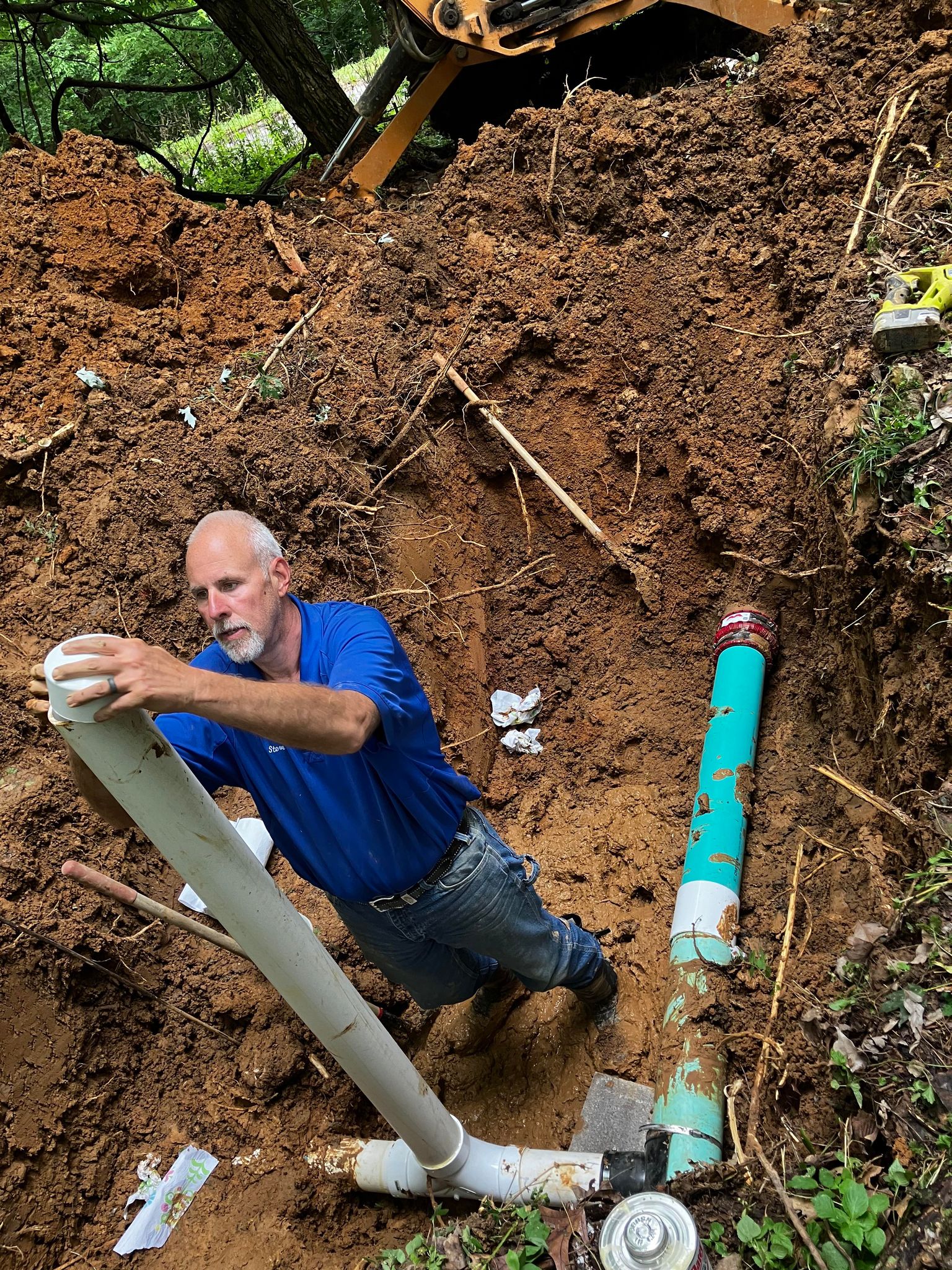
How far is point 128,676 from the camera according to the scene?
1363 millimetres

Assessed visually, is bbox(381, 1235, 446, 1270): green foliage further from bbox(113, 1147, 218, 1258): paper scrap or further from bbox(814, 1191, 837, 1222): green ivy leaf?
bbox(113, 1147, 218, 1258): paper scrap

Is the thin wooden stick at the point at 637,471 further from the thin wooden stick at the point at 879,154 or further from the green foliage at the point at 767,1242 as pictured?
the green foliage at the point at 767,1242

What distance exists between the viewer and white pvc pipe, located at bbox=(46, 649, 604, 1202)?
147 cm

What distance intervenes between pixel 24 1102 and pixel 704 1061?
86.0 inches

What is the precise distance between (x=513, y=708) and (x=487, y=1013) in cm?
137

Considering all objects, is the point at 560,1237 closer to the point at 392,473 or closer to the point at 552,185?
the point at 392,473

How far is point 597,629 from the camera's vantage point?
4082 mm

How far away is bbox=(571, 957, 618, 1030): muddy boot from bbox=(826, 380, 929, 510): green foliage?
5.89 feet

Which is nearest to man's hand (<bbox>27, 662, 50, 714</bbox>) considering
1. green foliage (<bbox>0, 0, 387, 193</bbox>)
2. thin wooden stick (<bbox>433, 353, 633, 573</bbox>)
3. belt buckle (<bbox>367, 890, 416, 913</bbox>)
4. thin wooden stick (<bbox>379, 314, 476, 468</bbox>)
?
belt buckle (<bbox>367, 890, 416, 913</bbox>)

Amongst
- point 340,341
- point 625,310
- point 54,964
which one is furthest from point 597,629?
point 54,964

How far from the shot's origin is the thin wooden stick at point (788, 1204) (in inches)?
59.5

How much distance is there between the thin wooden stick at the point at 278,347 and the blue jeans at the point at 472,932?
2332mm

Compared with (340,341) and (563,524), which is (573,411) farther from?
(340,341)

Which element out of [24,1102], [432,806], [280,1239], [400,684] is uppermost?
[400,684]
